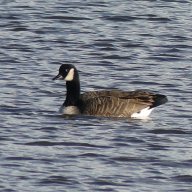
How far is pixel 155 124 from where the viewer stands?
1912cm

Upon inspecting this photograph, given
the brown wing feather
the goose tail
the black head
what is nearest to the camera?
the goose tail

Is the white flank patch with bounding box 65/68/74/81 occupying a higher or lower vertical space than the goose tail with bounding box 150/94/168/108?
higher

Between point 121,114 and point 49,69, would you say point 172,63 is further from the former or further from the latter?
point 121,114

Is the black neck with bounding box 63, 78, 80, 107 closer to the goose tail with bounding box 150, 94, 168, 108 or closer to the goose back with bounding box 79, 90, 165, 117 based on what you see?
the goose back with bounding box 79, 90, 165, 117

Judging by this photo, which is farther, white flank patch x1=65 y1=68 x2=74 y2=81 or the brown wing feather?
white flank patch x1=65 y1=68 x2=74 y2=81

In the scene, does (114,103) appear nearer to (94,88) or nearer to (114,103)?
(114,103)

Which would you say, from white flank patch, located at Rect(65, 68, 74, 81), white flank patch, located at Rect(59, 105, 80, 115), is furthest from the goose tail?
white flank patch, located at Rect(65, 68, 74, 81)

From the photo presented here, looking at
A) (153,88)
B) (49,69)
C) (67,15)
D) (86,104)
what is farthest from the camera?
(67,15)

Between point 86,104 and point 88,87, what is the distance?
201 cm

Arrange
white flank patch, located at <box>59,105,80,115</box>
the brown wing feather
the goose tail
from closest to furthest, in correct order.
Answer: the goose tail → white flank patch, located at <box>59,105,80,115</box> → the brown wing feather

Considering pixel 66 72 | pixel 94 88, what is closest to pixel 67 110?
pixel 66 72

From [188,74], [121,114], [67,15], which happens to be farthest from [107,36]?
[121,114]

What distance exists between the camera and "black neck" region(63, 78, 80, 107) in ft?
66.1

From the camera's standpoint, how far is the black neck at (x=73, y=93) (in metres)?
20.2
